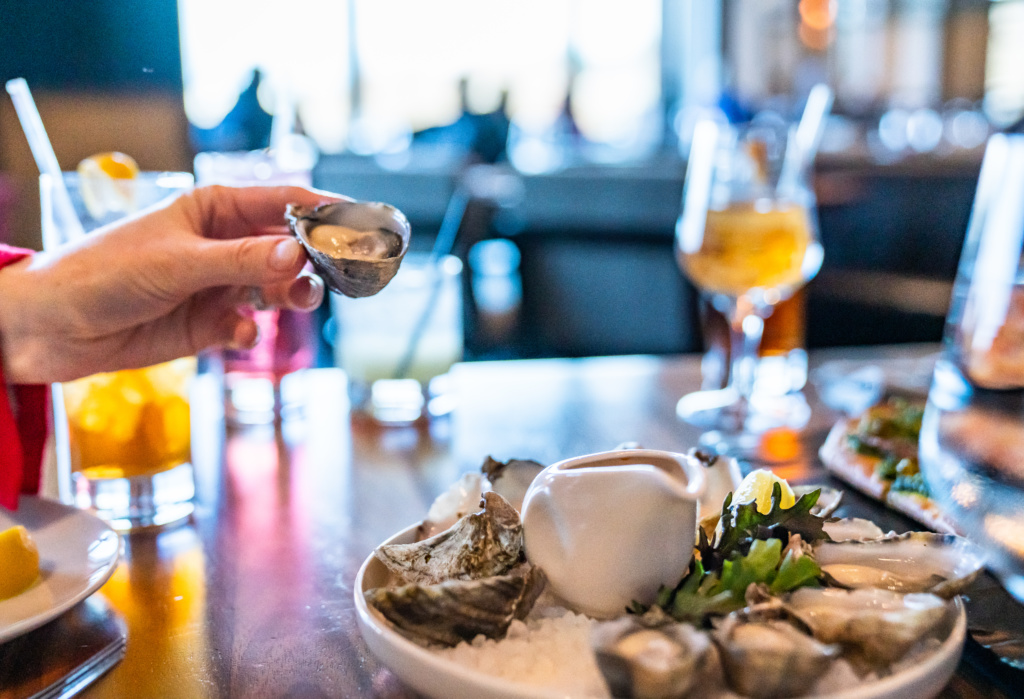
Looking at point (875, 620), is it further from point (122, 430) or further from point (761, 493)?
point (122, 430)

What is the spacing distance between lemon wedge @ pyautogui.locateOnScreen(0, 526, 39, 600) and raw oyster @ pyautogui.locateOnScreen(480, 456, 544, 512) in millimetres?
335

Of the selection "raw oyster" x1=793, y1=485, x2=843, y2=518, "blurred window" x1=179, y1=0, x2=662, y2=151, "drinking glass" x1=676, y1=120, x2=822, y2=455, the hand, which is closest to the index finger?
the hand

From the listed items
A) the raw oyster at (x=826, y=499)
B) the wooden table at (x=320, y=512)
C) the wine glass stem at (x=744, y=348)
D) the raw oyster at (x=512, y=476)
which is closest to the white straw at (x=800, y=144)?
the wine glass stem at (x=744, y=348)

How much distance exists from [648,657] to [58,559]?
49 centimetres

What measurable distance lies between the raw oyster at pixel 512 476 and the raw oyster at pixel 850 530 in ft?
0.70

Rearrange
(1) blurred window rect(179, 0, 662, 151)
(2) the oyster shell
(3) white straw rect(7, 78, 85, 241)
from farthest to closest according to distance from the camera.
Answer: (1) blurred window rect(179, 0, 662, 151)
(3) white straw rect(7, 78, 85, 241)
(2) the oyster shell

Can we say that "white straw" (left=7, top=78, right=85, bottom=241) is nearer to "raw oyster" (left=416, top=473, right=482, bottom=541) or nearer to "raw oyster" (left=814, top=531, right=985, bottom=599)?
"raw oyster" (left=416, top=473, right=482, bottom=541)

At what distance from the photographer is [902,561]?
543mm

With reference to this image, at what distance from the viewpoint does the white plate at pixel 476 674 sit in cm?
43

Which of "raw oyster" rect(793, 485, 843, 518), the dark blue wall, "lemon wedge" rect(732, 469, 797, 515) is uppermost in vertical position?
the dark blue wall

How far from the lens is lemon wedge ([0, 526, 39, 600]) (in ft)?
2.02

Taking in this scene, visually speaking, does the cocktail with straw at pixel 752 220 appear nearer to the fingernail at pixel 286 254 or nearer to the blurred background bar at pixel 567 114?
the blurred background bar at pixel 567 114

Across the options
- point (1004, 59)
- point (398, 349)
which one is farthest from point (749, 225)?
point (1004, 59)

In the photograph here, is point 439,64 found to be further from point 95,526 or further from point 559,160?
point 95,526
